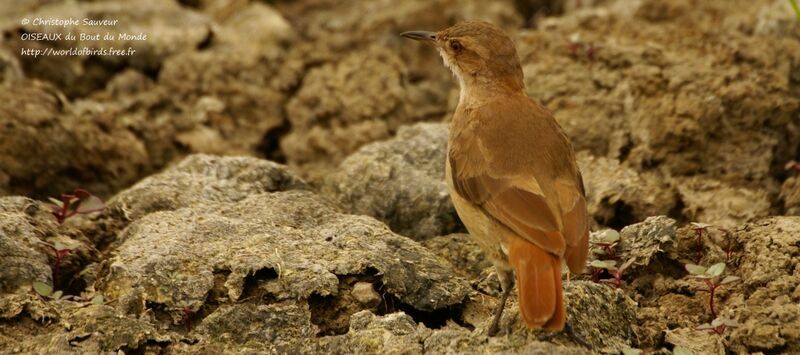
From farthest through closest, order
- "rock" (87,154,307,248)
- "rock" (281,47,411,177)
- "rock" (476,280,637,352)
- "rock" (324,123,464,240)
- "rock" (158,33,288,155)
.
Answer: "rock" (158,33,288,155) < "rock" (281,47,411,177) < "rock" (324,123,464,240) < "rock" (87,154,307,248) < "rock" (476,280,637,352)

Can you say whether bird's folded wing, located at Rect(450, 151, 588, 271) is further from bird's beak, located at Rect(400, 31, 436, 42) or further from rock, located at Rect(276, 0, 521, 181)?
rock, located at Rect(276, 0, 521, 181)

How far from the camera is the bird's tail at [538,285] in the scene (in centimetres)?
417

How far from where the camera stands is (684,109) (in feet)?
21.5

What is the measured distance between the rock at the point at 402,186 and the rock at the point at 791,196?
1699 mm

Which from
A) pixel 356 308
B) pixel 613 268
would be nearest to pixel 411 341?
pixel 356 308

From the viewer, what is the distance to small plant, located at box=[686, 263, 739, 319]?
15.4 ft

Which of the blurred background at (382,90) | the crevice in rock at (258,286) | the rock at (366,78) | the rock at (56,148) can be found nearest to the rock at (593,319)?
the crevice in rock at (258,286)

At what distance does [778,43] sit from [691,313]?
2.89 meters

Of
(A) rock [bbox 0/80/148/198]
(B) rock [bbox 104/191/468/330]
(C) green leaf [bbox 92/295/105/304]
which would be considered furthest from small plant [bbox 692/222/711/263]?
(A) rock [bbox 0/80/148/198]

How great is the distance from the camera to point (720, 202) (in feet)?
20.1

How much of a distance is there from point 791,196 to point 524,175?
1700mm

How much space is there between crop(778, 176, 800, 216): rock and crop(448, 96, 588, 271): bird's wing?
1.34 metres

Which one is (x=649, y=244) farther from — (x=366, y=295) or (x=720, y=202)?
(x=366, y=295)

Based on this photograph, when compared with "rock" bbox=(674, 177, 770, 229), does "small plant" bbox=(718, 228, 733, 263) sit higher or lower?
higher
